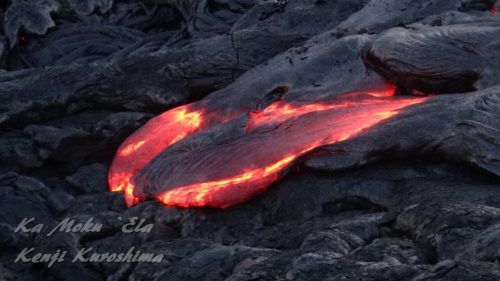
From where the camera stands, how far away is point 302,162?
16.4ft

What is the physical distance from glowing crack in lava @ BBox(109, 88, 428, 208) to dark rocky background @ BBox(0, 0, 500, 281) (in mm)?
101

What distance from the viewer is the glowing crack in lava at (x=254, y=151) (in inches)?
199

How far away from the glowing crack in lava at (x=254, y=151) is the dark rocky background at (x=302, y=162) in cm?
10

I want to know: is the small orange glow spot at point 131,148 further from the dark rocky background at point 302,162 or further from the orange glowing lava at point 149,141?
A: the dark rocky background at point 302,162

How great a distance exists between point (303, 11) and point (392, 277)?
14.4 feet

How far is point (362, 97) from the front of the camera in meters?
5.66

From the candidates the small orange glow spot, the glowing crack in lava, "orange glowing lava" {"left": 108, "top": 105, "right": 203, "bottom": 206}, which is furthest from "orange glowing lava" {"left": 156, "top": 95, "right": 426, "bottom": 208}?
the small orange glow spot

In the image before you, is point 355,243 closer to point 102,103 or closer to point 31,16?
point 102,103

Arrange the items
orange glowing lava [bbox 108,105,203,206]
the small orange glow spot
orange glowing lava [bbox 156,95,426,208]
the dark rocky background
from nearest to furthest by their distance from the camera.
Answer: the dark rocky background → orange glowing lava [bbox 156,95,426,208] → orange glowing lava [bbox 108,105,203,206] → the small orange glow spot

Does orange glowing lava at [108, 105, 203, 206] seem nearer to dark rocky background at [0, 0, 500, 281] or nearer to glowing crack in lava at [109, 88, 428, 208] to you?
dark rocky background at [0, 0, 500, 281]

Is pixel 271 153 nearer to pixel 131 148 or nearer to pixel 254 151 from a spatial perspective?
pixel 254 151

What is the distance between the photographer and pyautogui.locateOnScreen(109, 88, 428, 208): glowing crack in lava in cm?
505

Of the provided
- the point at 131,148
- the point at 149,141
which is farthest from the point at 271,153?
the point at 131,148

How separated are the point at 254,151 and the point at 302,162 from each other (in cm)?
35
